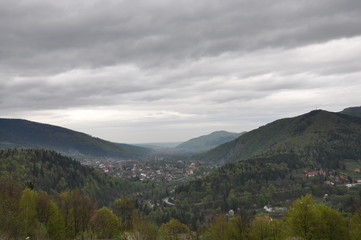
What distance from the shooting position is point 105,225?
7856 cm

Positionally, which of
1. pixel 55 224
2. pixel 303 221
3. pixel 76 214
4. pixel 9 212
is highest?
pixel 9 212

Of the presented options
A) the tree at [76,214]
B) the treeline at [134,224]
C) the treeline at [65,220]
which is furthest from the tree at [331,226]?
the tree at [76,214]

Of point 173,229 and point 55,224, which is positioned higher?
point 55,224

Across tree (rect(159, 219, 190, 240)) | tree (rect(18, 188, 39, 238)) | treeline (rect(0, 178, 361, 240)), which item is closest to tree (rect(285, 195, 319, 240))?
treeline (rect(0, 178, 361, 240))

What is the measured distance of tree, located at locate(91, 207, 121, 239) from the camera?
2985 inches

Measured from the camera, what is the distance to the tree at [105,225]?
7581cm

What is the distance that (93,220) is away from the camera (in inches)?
3103

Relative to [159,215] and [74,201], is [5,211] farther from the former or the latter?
[159,215]

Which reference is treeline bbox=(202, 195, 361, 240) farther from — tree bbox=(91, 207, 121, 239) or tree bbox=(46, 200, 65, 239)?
tree bbox=(46, 200, 65, 239)

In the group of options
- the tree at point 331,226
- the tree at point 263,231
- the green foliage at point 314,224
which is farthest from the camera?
the tree at point 263,231

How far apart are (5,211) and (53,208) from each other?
15.7 metres

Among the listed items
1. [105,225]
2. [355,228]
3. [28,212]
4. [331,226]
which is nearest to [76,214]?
[105,225]

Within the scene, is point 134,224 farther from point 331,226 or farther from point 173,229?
point 331,226

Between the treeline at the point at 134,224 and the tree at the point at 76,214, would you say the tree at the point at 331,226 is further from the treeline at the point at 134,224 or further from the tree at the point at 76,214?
the tree at the point at 76,214
